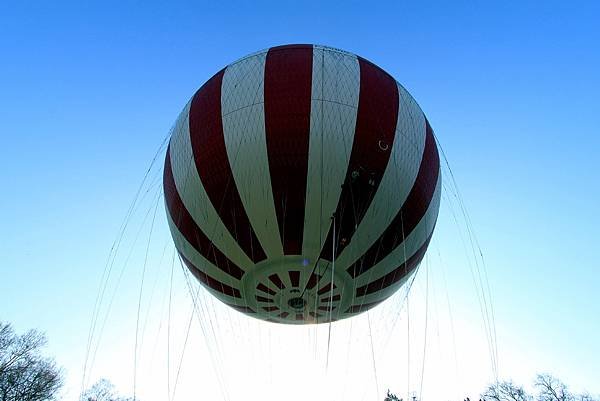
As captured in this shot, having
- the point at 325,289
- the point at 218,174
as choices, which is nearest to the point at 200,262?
the point at 218,174

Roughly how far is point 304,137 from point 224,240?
2483mm

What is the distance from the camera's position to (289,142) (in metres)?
6.95

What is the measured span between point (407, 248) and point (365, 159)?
93.8 inches

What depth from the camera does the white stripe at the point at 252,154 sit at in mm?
7051

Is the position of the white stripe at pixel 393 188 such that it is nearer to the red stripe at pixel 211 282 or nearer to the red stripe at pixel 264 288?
the red stripe at pixel 264 288

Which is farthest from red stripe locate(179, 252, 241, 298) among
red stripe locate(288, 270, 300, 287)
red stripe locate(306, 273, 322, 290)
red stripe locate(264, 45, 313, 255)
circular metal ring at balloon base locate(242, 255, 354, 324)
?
red stripe locate(264, 45, 313, 255)

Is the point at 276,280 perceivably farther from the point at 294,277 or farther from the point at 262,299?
the point at 262,299

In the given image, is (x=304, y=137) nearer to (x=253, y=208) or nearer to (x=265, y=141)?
(x=265, y=141)

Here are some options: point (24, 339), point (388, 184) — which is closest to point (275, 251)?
point (388, 184)

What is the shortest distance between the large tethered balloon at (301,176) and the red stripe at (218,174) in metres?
0.02

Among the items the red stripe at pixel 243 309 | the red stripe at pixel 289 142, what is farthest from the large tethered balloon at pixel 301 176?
the red stripe at pixel 243 309

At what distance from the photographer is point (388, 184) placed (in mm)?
7422

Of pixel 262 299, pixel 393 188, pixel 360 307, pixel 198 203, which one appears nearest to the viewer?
pixel 393 188

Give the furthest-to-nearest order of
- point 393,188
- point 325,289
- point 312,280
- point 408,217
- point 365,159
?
1. point 325,289
2. point 312,280
3. point 408,217
4. point 393,188
5. point 365,159
